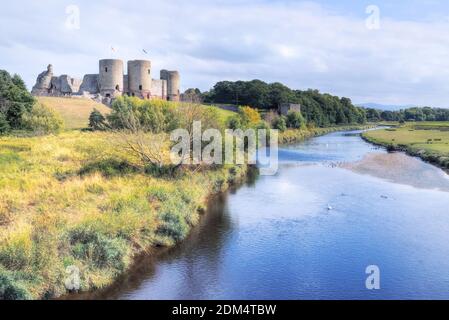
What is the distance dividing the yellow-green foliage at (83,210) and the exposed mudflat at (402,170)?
14109 millimetres

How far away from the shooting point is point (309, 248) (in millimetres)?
19422

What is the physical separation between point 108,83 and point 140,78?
4.42m

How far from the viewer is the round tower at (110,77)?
208 feet

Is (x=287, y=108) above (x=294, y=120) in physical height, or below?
above

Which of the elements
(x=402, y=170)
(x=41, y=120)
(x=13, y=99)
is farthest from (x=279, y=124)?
(x=13, y=99)

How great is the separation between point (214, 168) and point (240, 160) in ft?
18.1

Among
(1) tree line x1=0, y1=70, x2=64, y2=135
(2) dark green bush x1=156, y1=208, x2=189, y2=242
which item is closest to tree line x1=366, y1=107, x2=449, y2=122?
(1) tree line x1=0, y1=70, x2=64, y2=135

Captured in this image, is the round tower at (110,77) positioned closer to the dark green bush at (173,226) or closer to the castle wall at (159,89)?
the castle wall at (159,89)

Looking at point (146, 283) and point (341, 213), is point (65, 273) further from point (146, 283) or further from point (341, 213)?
point (341, 213)

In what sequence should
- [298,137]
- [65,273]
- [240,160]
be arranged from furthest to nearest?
[298,137] → [240,160] → [65,273]

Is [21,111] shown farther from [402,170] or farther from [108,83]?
[402,170]

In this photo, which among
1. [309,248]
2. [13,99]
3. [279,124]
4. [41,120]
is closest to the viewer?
[309,248]

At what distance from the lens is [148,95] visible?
65.9 meters
